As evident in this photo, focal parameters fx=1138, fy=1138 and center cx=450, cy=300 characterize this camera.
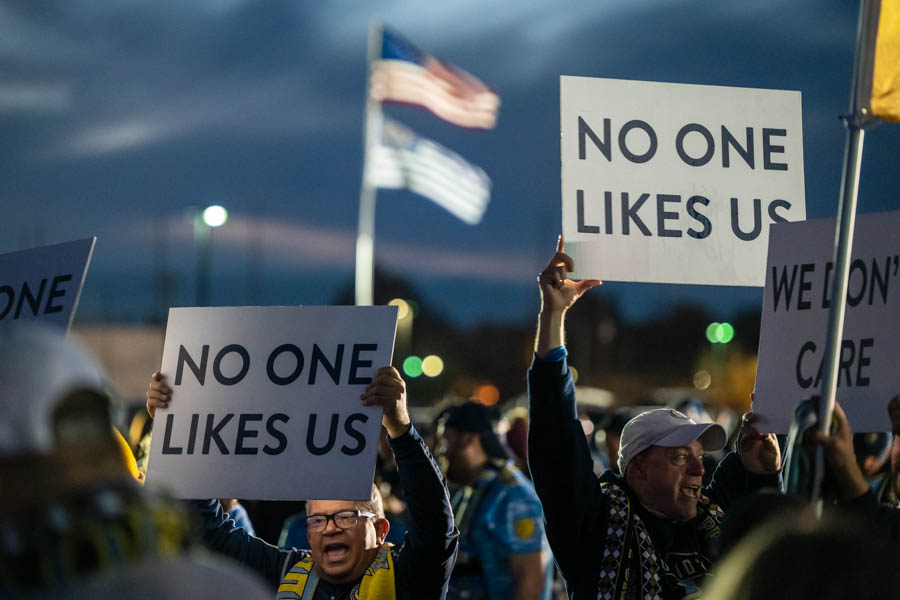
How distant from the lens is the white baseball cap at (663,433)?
14.5ft

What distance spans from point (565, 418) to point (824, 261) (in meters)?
1.21

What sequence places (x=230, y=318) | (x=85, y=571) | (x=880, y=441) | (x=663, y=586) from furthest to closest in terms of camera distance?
(x=880, y=441)
(x=230, y=318)
(x=663, y=586)
(x=85, y=571)

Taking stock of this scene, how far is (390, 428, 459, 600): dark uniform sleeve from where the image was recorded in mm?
4004

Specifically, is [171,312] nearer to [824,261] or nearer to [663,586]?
[663,586]

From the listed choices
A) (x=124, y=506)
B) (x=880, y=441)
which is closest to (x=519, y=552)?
(x=880, y=441)

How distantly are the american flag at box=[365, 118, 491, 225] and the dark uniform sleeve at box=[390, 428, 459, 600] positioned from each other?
11.9 meters

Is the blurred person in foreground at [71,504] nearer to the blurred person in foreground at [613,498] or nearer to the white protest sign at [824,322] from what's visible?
the blurred person in foreground at [613,498]

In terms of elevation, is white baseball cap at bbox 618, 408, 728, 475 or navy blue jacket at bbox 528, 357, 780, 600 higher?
white baseball cap at bbox 618, 408, 728, 475

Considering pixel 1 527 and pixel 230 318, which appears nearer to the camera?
pixel 1 527

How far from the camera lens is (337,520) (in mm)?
4246

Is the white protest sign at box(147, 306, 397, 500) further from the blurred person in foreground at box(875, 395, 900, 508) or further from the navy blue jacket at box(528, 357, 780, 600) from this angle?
the blurred person in foreground at box(875, 395, 900, 508)

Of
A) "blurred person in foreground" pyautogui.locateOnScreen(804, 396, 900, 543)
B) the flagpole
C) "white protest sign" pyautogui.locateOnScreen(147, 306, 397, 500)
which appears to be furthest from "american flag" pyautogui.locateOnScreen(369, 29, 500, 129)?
"blurred person in foreground" pyautogui.locateOnScreen(804, 396, 900, 543)

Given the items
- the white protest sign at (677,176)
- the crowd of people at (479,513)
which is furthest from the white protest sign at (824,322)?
the white protest sign at (677,176)

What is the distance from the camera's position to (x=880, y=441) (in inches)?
312
